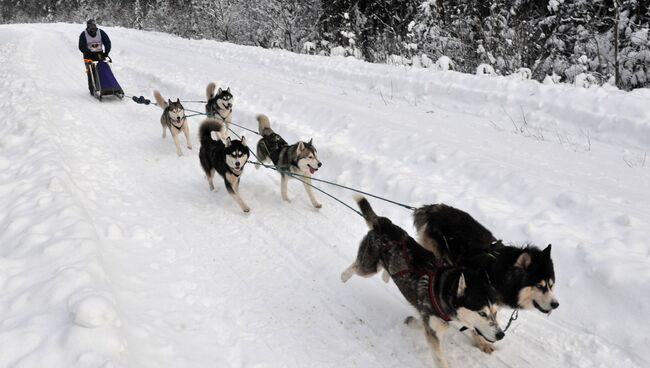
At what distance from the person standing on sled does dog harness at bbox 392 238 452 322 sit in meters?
9.74

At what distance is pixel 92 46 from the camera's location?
10133 mm

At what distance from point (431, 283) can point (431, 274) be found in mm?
110

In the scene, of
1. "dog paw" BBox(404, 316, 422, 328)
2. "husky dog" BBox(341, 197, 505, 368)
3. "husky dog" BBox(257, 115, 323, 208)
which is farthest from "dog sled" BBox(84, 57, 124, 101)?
"dog paw" BBox(404, 316, 422, 328)

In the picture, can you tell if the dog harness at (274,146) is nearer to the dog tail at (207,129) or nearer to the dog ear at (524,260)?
the dog tail at (207,129)

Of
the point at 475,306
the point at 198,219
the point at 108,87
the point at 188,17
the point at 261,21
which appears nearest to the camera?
the point at 475,306

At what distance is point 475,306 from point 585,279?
1.70 m

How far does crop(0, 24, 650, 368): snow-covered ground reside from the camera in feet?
9.89

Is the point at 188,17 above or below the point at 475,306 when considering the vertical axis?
above

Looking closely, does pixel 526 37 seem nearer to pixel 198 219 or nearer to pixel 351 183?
pixel 351 183

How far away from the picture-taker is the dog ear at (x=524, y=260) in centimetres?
265

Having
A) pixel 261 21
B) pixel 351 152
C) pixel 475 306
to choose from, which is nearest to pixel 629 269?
pixel 475 306

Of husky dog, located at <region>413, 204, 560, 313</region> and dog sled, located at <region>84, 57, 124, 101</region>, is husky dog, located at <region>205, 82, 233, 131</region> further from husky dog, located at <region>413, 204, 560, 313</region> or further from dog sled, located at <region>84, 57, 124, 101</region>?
husky dog, located at <region>413, 204, 560, 313</region>

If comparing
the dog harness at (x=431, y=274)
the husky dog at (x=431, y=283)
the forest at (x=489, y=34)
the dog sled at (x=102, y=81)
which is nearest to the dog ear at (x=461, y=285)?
the husky dog at (x=431, y=283)

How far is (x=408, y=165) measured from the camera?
608 cm
